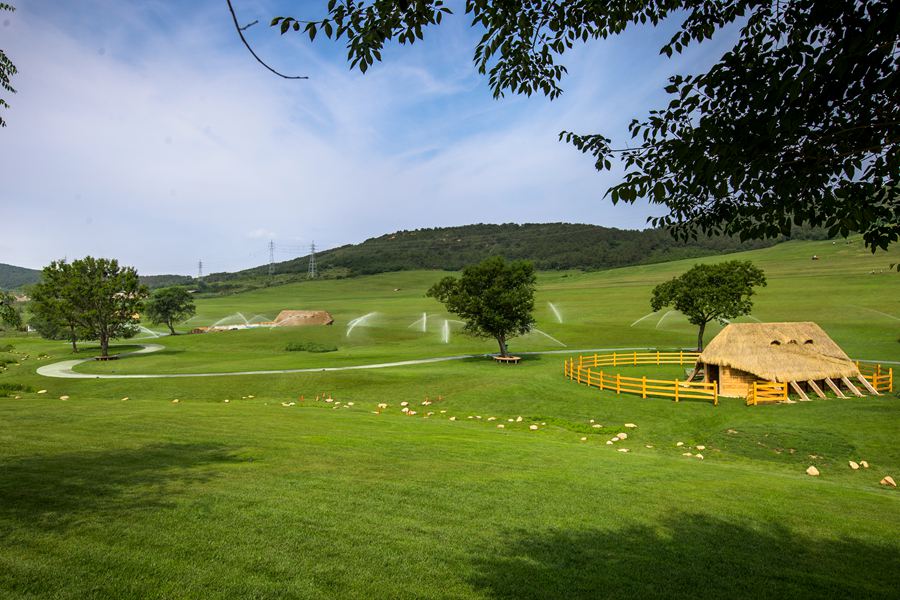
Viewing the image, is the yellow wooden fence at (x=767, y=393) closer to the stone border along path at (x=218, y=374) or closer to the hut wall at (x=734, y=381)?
the hut wall at (x=734, y=381)

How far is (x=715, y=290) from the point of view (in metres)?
44.5

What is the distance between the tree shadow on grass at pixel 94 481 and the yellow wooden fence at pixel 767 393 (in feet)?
81.5

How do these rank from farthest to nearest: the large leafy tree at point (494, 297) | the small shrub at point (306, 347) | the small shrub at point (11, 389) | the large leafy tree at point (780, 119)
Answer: the small shrub at point (306, 347) < the large leafy tree at point (494, 297) < the small shrub at point (11, 389) < the large leafy tree at point (780, 119)

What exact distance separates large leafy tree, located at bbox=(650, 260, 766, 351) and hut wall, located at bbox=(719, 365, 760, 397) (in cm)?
1786

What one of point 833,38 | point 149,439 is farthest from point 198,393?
point 833,38

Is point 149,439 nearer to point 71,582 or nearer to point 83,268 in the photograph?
point 71,582

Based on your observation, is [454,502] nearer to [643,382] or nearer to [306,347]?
[643,382]

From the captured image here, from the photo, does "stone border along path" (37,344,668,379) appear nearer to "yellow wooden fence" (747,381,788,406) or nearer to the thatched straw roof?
the thatched straw roof

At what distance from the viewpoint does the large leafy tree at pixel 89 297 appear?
169ft

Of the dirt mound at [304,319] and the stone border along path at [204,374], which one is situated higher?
the dirt mound at [304,319]

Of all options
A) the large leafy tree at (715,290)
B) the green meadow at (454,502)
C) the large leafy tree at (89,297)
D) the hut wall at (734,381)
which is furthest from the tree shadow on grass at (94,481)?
the large leafy tree at (89,297)

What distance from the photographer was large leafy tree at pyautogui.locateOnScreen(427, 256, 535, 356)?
Answer: 147 ft

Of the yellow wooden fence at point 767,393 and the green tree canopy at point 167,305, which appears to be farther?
the green tree canopy at point 167,305

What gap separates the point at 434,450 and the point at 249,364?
35273 millimetres
